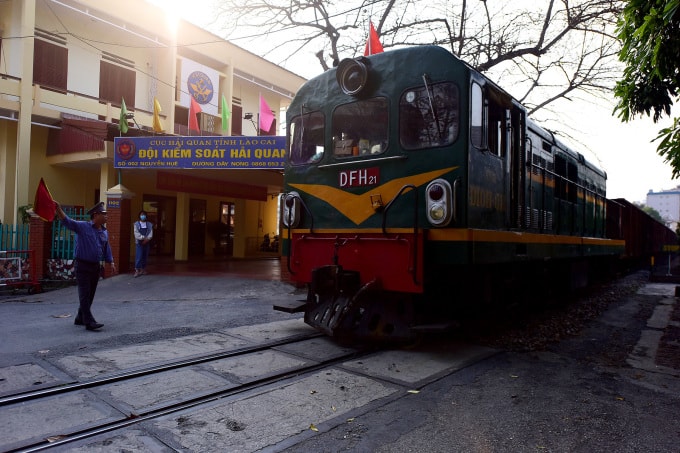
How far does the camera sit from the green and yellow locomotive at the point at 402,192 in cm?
511

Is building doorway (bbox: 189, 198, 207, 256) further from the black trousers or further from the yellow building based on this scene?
the black trousers

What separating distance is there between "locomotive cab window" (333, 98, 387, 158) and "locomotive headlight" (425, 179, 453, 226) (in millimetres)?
887

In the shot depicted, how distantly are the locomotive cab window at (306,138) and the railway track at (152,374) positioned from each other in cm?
257

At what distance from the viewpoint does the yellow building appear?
13.6 metres

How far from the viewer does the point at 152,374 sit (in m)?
4.45

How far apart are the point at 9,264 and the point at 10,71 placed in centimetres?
689

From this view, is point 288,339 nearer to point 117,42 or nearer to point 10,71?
point 10,71

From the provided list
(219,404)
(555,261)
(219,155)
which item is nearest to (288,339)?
(219,404)

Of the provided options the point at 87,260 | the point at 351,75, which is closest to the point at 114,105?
the point at 87,260

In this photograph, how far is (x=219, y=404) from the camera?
375 centimetres

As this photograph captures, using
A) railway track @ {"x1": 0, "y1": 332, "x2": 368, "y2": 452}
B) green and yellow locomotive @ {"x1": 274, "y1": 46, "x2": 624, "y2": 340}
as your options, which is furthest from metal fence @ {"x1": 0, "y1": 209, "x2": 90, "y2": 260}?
railway track @ {"x1": 0, "y1": 332, "x2": 368, "y2": 452}

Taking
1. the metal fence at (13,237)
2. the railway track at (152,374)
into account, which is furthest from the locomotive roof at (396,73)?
the metal fence at (13,237)

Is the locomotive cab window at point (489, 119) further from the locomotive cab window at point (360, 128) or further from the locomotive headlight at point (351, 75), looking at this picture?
the locomotive headlight at point (351, 75)

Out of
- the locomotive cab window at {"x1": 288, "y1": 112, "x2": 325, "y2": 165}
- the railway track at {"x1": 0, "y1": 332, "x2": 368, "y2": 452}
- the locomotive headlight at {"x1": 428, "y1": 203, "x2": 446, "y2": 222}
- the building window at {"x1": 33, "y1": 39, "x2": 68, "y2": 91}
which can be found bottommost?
the railway track at {"x1": 0, "y1": 332, "x2": 368, "y2": 452}
